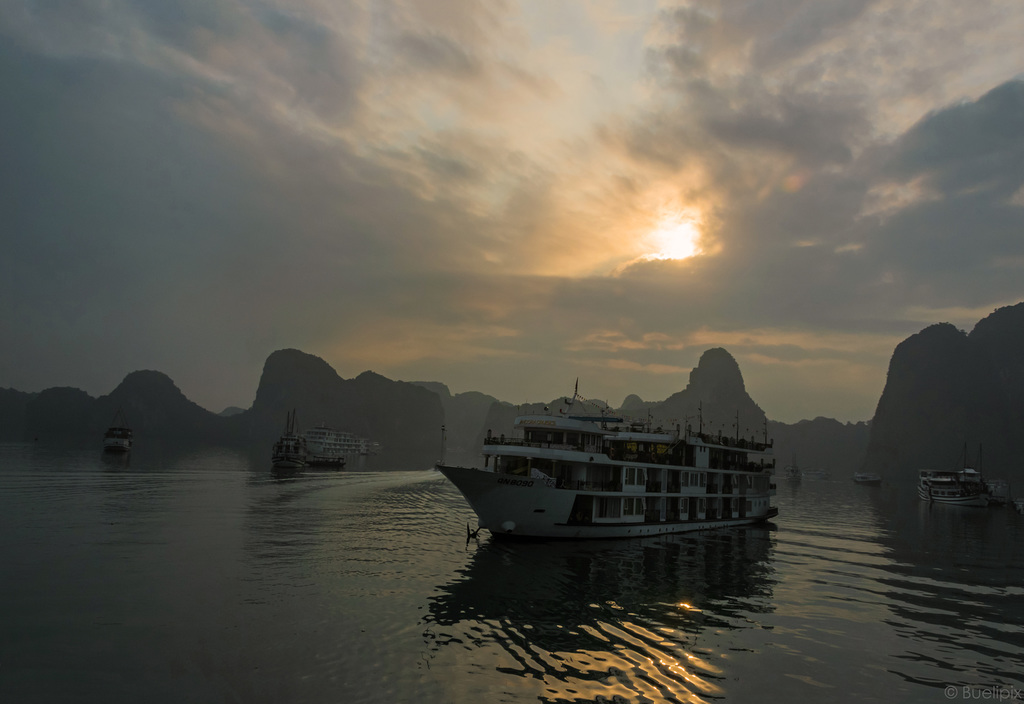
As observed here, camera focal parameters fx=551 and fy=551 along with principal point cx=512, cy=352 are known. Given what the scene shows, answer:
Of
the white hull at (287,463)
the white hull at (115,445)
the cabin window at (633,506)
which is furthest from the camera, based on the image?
the white hull at (115,445)

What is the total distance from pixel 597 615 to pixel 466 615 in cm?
554

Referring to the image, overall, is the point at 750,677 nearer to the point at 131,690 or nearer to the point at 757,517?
the point at 131,690

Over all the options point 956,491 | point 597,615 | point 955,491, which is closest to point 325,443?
point 955,491

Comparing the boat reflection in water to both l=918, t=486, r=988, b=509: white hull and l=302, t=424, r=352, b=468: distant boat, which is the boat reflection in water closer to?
l=918, t=486, r=988, b=509: white hull

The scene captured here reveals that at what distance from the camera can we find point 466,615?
74.0ft

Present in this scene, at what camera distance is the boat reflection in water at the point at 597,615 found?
17.3m

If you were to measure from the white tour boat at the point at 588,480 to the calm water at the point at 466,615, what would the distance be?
5.45 feet

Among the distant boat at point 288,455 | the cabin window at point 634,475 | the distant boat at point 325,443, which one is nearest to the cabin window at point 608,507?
the cabin window at point 634,475

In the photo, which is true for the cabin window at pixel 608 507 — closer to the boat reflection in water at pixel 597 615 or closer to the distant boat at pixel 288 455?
the boat reflection in water at pixel 597 615

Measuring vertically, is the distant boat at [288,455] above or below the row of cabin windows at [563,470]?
below

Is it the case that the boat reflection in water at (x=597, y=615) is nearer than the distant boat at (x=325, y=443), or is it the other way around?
the boat reflection in water at (x=597, y=615)

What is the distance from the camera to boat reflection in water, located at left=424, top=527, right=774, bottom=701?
17.3m

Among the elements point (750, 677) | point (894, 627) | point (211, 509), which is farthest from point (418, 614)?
point (211, 509)

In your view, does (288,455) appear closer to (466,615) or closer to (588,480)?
(588,480)
